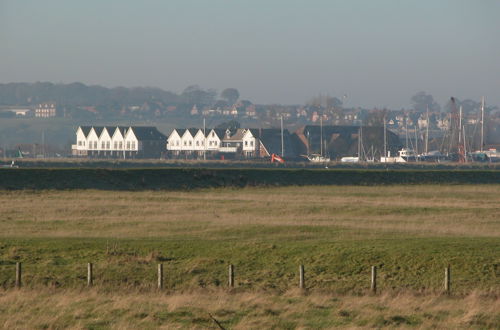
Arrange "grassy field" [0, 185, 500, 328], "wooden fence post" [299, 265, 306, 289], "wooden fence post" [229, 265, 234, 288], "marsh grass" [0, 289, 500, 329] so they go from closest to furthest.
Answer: "marsh grass" [0, 289, 500, 329] < "grassy field" [0, 185, 500, 328] < "wooden fence post" [299, 265, 306, 289] < "wooden fence post" [229, 265, 234, 288]

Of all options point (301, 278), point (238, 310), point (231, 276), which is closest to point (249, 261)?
point (231, 276)

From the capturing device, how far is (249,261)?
3862 centimetres

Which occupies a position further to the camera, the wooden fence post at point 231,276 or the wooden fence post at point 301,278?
the wooden fence post at point 231,276

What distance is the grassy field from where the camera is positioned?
88.5 ft

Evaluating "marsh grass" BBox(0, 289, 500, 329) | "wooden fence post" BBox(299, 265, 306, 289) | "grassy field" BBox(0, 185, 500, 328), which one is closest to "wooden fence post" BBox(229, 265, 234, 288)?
"grassy field" BBox(0, 185, 500, 328)

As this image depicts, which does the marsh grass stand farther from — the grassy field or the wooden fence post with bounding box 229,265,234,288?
the wooden fence post with bounding box 229,265,234,288

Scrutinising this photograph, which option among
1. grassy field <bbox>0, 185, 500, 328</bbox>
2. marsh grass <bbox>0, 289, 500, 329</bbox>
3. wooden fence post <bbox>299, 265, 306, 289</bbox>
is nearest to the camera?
marsh grass <bbox>0, 289, 500, 329</bbox>

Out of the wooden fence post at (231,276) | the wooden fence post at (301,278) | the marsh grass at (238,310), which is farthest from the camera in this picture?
the wooden fence post at (231,276)

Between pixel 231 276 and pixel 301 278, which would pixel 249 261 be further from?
pixel 301 278

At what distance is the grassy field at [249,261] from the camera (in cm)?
2698

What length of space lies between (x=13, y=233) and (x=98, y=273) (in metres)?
11.6

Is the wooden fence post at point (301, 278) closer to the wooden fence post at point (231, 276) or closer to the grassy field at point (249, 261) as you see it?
the grassy field at point (249, 261)

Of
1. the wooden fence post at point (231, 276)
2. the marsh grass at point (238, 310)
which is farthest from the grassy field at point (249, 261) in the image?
the wooden fence post at point (231, 276)

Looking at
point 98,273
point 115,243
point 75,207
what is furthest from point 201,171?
point 98,273
